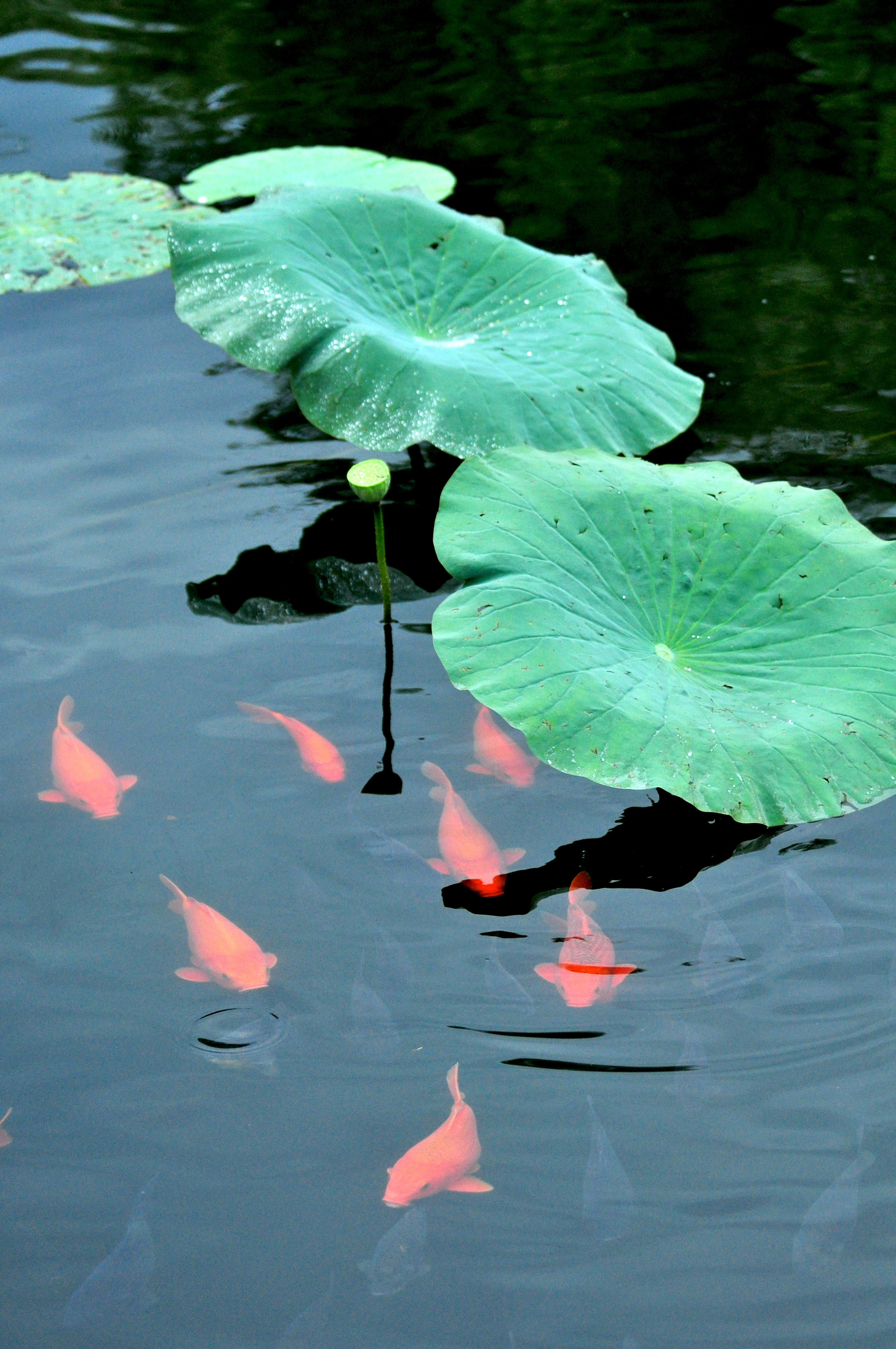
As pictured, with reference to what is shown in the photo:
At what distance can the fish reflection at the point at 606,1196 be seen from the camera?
198 centimetres

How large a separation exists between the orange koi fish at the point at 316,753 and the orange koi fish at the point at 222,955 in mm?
554

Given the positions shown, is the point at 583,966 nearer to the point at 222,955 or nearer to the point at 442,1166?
the point at 442,1166

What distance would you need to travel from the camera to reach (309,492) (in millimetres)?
3789

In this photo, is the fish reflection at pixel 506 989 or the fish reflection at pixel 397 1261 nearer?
the fish reflection at pixel 397 1261

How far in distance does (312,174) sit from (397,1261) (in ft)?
14.2

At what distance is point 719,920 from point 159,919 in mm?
1180

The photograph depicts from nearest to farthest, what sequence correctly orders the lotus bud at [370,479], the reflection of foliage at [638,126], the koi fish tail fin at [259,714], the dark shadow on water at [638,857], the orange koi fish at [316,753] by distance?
the dark shadow on water at [638,857] < the lotus bud at [370,479] < the orange koi fish at [316,753] < the koi fish tail fin at [259,714] < the reflection of foliage at [638,126]

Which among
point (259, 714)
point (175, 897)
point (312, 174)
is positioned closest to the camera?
point (175, 897)

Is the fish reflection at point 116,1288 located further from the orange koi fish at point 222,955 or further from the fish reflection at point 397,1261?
the orange koi fish at point 222,955

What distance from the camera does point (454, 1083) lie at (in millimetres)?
2170

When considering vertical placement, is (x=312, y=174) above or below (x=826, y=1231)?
above

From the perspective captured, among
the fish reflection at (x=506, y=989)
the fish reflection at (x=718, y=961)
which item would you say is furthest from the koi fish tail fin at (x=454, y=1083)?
the fish reflection at (x=718, y=961)

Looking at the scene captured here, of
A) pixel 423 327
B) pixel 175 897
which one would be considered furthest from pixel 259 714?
pixel 423 327

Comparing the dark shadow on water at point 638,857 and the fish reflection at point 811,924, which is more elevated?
the dark shadow on water at point 638,857
